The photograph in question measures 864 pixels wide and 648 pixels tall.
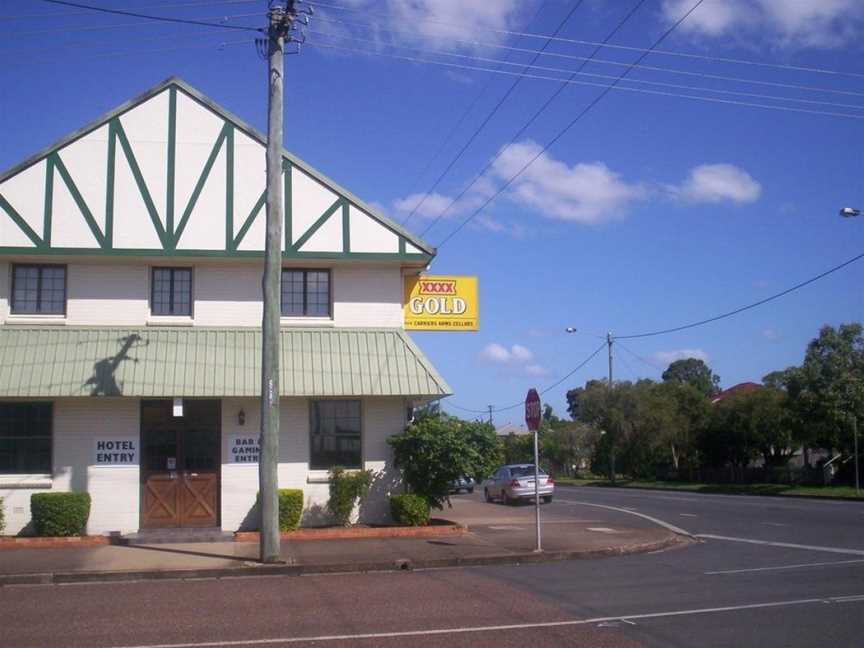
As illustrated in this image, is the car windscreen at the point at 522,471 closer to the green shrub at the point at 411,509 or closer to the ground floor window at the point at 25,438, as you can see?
the green shrub at the point at 411,509

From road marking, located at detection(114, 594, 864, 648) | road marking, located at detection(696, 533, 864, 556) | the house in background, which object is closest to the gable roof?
the house in background

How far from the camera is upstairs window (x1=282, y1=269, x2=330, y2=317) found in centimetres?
2191

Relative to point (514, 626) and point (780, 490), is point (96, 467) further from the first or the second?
point (780, 490)

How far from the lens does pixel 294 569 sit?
50.0ft

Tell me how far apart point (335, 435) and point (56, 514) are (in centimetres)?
610

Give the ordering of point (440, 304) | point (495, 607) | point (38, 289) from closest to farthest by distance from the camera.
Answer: point (495, 607), point (38, 289), point (440, 304)

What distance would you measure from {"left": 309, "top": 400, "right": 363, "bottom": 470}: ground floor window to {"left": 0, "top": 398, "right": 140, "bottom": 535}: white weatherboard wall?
3.90 meters

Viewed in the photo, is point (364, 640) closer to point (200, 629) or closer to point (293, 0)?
point (200, 629)

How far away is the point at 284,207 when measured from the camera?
A: 69.9 feet

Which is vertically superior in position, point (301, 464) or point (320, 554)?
point (301, 464)

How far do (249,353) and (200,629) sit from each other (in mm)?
11160

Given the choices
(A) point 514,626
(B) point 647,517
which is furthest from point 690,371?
(A) point 514,626

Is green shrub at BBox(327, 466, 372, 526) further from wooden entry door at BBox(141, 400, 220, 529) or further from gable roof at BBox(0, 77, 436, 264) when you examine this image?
gable roof at BBox(0, 77, 436, 264)

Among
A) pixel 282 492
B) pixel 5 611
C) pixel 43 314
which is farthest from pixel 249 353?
pixel 5 611
